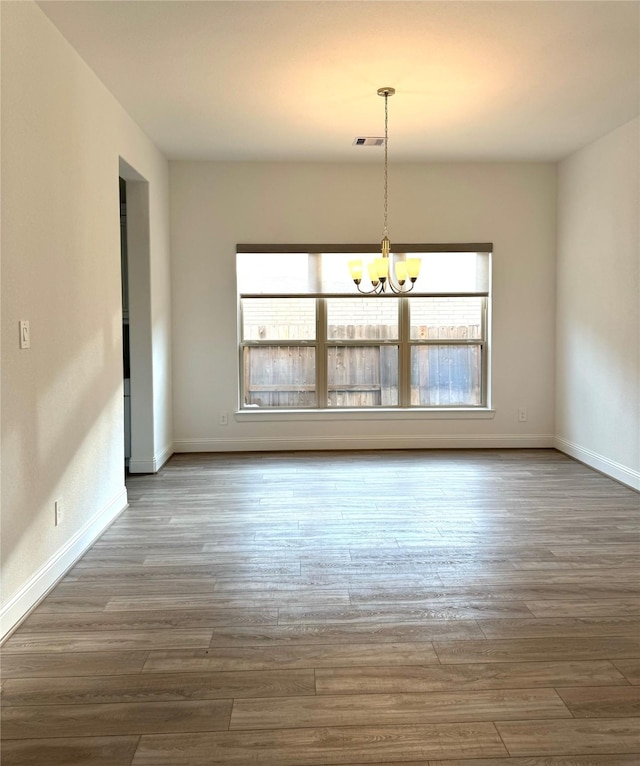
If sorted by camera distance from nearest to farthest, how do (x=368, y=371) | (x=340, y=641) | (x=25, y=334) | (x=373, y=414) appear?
(x=340, y=641) → (x=25, y=334) → (x=373, y=414) → (x=368, y=371)

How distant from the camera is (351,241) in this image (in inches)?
238

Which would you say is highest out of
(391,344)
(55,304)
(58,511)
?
(55,304)

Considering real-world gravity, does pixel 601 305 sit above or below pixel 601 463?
above

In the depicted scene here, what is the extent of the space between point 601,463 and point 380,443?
204 centimetres

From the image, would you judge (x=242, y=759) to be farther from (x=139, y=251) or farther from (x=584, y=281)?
(x=584, y=281)

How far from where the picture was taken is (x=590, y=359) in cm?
544

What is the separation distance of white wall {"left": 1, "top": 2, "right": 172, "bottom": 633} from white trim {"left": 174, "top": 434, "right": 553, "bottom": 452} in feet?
6.33

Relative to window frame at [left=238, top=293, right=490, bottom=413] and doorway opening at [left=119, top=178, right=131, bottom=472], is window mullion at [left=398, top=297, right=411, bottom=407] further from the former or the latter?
doorway opening at [left=119, top=178, right=131, bottom=472]

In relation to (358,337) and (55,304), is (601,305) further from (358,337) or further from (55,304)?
(55,304)

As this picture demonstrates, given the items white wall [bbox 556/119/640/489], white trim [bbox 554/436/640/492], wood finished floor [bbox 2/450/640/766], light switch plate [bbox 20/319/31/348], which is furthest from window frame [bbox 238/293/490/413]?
light switch plate [bbox 20/319/31/348]

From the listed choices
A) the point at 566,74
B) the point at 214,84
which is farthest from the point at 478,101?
the point at 214,84

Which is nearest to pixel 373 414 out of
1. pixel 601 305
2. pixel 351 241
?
pixel 351 241

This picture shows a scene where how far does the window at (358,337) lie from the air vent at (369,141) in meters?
1.23

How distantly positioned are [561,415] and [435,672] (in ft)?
14.5
